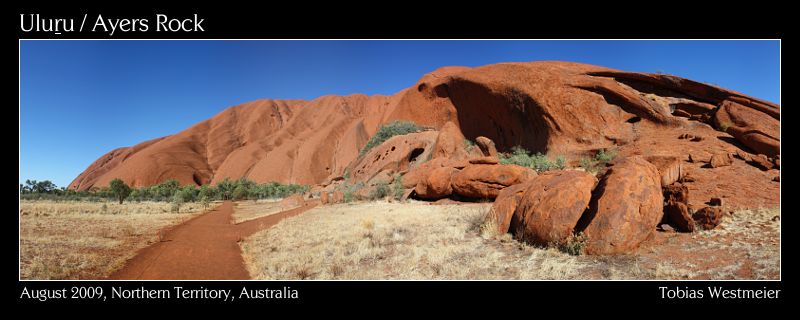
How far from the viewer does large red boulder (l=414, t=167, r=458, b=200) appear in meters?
16.9

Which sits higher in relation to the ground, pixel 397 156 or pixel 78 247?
pixel 397 156

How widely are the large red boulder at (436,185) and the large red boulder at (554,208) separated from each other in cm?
881

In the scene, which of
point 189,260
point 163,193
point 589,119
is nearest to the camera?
point 189,260

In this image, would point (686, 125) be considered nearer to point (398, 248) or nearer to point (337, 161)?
point (398, 248)

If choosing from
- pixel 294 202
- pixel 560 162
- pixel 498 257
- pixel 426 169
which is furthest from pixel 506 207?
pixel 294 202

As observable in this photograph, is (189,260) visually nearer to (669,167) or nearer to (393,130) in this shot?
(669,167)

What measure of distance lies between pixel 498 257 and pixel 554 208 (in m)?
1.62

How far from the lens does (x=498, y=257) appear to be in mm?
6305

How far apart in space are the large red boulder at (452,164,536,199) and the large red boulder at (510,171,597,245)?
6.88 m

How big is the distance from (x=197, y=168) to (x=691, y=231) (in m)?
74.2

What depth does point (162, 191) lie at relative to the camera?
3941 cm

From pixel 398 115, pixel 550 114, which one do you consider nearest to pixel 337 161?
pixel 398 115

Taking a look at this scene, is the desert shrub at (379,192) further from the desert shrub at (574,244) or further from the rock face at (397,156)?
the desert shrub at (574,244)

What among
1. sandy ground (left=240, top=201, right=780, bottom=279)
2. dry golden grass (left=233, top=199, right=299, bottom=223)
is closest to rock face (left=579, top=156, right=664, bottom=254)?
sandy ground (left=240, top=201, right=780, bottom=279)
